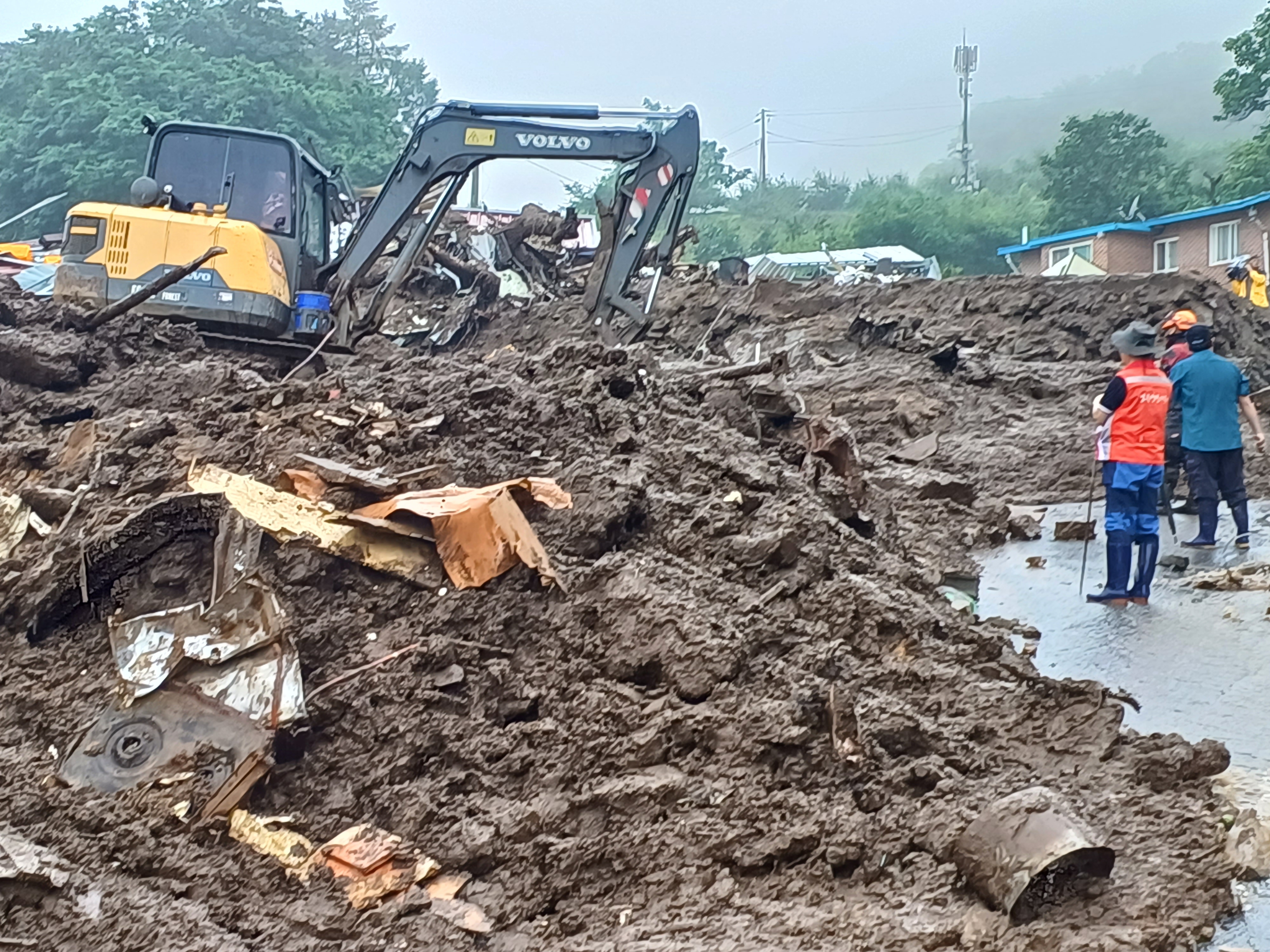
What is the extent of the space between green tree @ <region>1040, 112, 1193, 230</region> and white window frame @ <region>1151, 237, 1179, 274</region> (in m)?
9.53

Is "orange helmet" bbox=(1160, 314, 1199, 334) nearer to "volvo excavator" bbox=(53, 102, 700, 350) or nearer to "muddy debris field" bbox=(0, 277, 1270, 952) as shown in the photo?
"muddy debris field" bbox=(0, 277, 1270, 952)

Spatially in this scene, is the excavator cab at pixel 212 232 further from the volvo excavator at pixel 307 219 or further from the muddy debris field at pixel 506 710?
the muddy debris field at pixel 506 710

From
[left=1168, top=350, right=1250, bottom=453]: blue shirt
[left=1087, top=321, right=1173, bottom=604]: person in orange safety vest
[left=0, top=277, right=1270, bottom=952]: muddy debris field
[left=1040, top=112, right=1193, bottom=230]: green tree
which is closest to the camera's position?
[left=0, top=277, right=1270, bottom=952]: muddy debris field

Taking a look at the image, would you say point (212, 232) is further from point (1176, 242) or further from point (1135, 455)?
point (1176, 242)

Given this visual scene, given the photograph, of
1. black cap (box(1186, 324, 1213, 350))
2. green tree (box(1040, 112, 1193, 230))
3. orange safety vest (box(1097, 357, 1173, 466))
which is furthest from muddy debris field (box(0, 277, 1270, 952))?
green tree (box(1040, 112, 1193, 230))

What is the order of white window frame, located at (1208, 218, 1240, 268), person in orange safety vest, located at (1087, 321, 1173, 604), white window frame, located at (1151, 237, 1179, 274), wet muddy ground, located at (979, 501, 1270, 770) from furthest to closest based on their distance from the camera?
white window frame, located at (1151, 237, 1179, 274)
white window frame, located at (1208, 218, 1240, 268)
person in orange safety vest, located at (1087, 321, 1173, 604)
wet muddy ground, located at (979, 501, 1270, 770)

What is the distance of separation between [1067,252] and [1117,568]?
35516mm

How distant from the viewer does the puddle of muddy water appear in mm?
4469

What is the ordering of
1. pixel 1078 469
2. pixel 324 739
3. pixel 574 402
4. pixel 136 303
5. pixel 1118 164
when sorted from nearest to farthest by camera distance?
pixel 324 739, pixel 574 402, pixel 136 303, pixel 1078 469, pixel 1118 164

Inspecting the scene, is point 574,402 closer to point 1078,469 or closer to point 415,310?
point 1078,469

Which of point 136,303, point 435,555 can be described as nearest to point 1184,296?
point 136,303

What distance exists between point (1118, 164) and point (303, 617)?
51.3 m

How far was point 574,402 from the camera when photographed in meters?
6.34

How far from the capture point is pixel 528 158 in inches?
434
